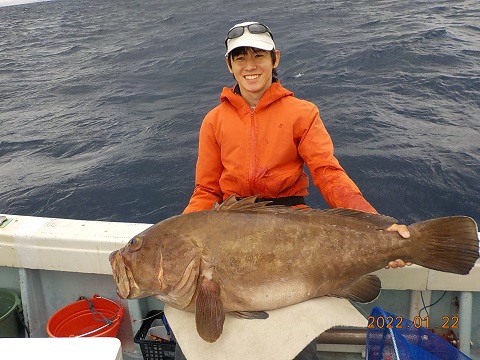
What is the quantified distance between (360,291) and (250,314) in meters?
0.73

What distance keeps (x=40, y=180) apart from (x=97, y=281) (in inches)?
212

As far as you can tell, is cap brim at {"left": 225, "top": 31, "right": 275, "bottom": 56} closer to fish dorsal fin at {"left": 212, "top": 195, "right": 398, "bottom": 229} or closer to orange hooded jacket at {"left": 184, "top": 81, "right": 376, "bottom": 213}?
orange hooded jacket at {"left": 184, "top": 81, "right": 376, "bottom": 213}

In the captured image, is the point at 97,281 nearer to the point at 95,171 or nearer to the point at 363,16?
the point at 95,171

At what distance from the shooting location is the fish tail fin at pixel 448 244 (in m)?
2.67

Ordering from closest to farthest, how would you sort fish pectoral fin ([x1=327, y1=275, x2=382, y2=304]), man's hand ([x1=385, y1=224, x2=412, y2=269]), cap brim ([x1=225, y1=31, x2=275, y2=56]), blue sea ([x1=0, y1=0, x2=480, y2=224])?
man's hand ([x1=385, y1=224, x2=412, y2=269]) → fish pectoral fin ([x1=327, y1=275, x2=382, y2=304]) → cap brim ([x1=225, y1=31, x2=275, y2=56]) → blue sea ([x1=0, y1=0, x2=480, y2=224])

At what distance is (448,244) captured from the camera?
2.70 meters

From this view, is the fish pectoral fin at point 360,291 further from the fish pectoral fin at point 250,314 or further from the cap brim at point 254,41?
the cap brim at point 254,41

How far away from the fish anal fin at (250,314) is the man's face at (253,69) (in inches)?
72.2

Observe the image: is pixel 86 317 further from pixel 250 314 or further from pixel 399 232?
pixel 399 232

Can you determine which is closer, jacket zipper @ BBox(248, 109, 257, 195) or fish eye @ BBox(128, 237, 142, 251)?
fish eye @ BBox(128, 237, 142, 251)

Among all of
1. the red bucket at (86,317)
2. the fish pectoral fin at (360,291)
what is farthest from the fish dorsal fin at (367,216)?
the red bucket at (86,317)

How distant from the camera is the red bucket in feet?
13.4

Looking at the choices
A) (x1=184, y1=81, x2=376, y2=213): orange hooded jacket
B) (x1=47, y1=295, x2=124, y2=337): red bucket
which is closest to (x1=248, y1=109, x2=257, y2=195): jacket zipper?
(x1=184, y1=81, x2=376, y2=213): orange hooded jacket

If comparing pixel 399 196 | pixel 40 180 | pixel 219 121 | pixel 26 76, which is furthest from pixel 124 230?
pixel 26 76
